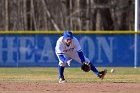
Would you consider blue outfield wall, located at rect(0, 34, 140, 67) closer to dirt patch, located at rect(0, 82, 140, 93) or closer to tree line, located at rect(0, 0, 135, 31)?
dirt patch, located at rect(0, 82, 140, 93)

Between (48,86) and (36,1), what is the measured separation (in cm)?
3084

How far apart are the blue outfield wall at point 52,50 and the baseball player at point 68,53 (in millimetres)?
8059

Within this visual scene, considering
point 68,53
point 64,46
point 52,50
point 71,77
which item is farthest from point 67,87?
point 52,50

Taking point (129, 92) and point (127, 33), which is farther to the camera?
point (127, 33)

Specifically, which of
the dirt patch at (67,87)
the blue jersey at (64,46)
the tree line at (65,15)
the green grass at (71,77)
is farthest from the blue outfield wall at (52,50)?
the tree line at (65,15)

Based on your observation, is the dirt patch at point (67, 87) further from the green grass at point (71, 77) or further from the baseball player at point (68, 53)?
the green grass at point (71, 77)

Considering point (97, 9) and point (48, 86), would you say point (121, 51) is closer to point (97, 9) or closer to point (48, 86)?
point (48, 86)

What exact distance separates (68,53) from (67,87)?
7.63ft

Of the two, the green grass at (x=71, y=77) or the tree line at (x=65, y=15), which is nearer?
the green grass at (x=71, y=77)

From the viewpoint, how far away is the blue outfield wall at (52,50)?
24.3 m

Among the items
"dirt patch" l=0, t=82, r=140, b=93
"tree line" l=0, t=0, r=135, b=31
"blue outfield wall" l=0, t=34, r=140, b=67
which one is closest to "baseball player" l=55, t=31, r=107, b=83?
"dirt patch" l=0, t=82, r=140, b=93

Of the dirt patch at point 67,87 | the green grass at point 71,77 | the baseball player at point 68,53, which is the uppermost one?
the baseball player at point 68,53

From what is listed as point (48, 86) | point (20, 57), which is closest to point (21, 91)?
point (48, 86)

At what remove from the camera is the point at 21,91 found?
13.2 meters
